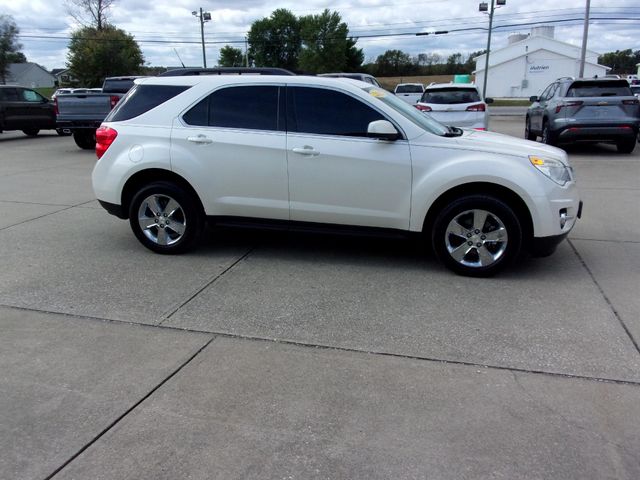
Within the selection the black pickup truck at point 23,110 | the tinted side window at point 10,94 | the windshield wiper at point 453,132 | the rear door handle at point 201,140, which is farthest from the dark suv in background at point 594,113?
the tinted side window at point 10,94

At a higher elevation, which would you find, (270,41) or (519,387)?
(270,41)

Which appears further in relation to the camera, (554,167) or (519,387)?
(554,167)

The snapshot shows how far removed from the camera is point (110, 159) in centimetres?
582

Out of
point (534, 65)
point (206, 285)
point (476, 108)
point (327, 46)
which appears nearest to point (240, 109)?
point (206, 285)

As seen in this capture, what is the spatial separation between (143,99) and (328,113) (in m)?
2.00

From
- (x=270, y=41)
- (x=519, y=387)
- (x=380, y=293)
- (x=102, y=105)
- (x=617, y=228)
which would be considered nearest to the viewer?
(x=519, y=387)

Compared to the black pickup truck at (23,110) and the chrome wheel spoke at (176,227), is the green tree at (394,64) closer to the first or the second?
the black pickup truck at (23,110)

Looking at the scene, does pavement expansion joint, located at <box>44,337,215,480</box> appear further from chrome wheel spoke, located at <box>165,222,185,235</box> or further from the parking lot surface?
chrome wheel spoke, located at <box>165,222,185,235</box>

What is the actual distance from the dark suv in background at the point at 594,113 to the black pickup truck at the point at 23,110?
636 inches

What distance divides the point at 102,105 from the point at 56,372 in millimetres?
12481

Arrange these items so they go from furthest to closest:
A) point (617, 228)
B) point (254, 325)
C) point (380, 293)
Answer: point (617, 228), point (380, 293), point (254, 325)

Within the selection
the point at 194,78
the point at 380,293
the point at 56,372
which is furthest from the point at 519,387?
the point at 194,78

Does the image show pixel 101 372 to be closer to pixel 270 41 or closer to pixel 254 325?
pixel 254 325

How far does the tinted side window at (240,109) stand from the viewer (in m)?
5.46
